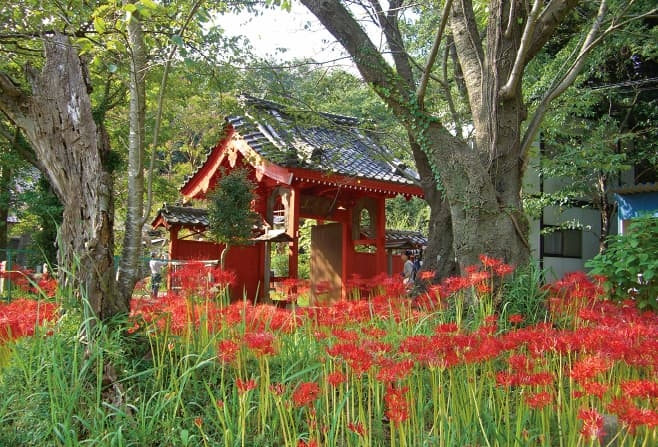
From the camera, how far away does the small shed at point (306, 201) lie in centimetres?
1037

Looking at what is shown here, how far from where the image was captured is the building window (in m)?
15.8

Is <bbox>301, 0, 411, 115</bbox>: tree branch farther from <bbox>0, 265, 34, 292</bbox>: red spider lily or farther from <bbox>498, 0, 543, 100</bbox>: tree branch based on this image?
<bbox>0, 265, 34, 292</bbox>: red spider lily

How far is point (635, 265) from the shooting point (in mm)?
4949

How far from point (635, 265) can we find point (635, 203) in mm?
9209

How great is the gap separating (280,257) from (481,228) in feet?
49.8

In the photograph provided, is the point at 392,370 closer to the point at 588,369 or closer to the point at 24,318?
the point at 588,369

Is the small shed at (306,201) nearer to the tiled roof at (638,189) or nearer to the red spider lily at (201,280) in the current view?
the tiled roof at (638,189)

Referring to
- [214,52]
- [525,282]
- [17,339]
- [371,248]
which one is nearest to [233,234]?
[214,52]

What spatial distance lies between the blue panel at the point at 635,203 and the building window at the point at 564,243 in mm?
2781

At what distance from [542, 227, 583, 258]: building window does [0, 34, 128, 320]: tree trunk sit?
14.9m

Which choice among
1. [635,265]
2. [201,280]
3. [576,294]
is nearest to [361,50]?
[201,280]

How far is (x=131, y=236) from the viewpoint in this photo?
325 centimetres

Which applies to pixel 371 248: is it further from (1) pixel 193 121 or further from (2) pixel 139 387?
(2) pixel 139 387

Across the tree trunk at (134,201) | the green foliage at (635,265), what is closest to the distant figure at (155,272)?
the tree trunk at (134,201)
